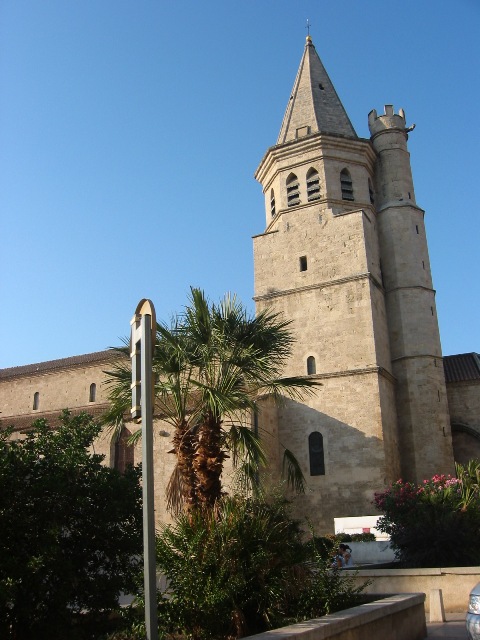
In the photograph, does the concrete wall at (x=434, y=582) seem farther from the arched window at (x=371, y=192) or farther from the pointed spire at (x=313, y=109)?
the pointed spire at (x=313, y=109)

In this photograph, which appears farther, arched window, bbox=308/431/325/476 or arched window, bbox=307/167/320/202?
arched window, bbox=307/167/320/202

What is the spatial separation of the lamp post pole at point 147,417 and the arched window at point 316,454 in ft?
59.2

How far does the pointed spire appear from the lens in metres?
28.1

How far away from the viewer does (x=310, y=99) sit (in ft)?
95.6

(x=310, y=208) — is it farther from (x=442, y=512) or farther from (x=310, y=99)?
(x=442, y=512)

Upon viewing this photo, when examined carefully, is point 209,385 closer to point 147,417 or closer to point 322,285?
point 147,417

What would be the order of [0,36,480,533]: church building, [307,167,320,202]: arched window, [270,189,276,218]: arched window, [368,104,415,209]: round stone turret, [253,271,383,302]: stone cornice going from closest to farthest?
[0,36,480,533]: church building, [253,271,383,302]: stone cornice, [307,167,320,202]: arched window, [368,104,415,209]: round stone turret, [270,189,276,218]: arched window

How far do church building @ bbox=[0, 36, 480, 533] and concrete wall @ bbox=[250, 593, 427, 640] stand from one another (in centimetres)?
1213

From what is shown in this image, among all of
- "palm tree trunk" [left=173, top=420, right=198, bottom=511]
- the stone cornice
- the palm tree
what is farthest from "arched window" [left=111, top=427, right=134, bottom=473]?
"palm tree trunk" [left=173, top=420, right=198, bottom=511]

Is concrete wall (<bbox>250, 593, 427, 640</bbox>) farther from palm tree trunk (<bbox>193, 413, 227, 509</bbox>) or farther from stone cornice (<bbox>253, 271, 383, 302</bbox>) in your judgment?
stone cornice (<bbox>253, 271, 383, 302</bbox>)

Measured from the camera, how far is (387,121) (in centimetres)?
2869

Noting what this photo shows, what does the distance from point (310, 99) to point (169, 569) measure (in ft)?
83.0

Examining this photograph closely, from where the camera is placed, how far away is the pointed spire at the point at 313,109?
28062 millimetres

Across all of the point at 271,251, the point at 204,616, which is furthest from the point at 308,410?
the point at 204,616
